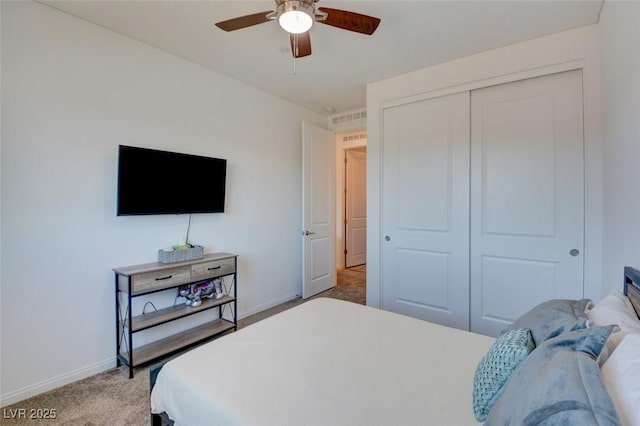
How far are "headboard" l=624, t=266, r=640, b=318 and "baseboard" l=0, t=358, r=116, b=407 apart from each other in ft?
10.5

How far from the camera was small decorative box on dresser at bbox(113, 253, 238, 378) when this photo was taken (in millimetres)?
2197

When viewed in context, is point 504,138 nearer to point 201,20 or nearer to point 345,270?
point 201,20

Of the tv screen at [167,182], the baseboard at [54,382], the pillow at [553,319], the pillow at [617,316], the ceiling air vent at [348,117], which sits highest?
the ceiling air vent at [348,117]

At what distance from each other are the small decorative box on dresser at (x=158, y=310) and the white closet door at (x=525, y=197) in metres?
2.41

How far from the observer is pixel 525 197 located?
254cm

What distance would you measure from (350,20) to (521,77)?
1.70 metres

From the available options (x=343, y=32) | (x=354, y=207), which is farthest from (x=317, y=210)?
(x=343, y=32)

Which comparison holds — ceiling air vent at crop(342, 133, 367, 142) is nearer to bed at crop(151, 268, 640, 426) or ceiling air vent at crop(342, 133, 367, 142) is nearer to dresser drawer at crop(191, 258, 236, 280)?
dresser drawer at crop(191, 258, 236, 280)

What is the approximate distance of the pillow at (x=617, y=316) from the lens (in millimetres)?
918

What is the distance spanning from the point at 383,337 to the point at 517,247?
5.80 ft

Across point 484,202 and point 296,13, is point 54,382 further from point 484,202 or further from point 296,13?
point 484,202

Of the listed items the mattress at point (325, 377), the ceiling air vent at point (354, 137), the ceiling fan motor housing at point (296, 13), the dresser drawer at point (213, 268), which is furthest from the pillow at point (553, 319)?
the ceiling air vent at point (354, 137)

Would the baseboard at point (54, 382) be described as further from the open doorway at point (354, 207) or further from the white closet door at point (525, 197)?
the open doorway at point (354, 207)

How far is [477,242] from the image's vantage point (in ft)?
9.05
